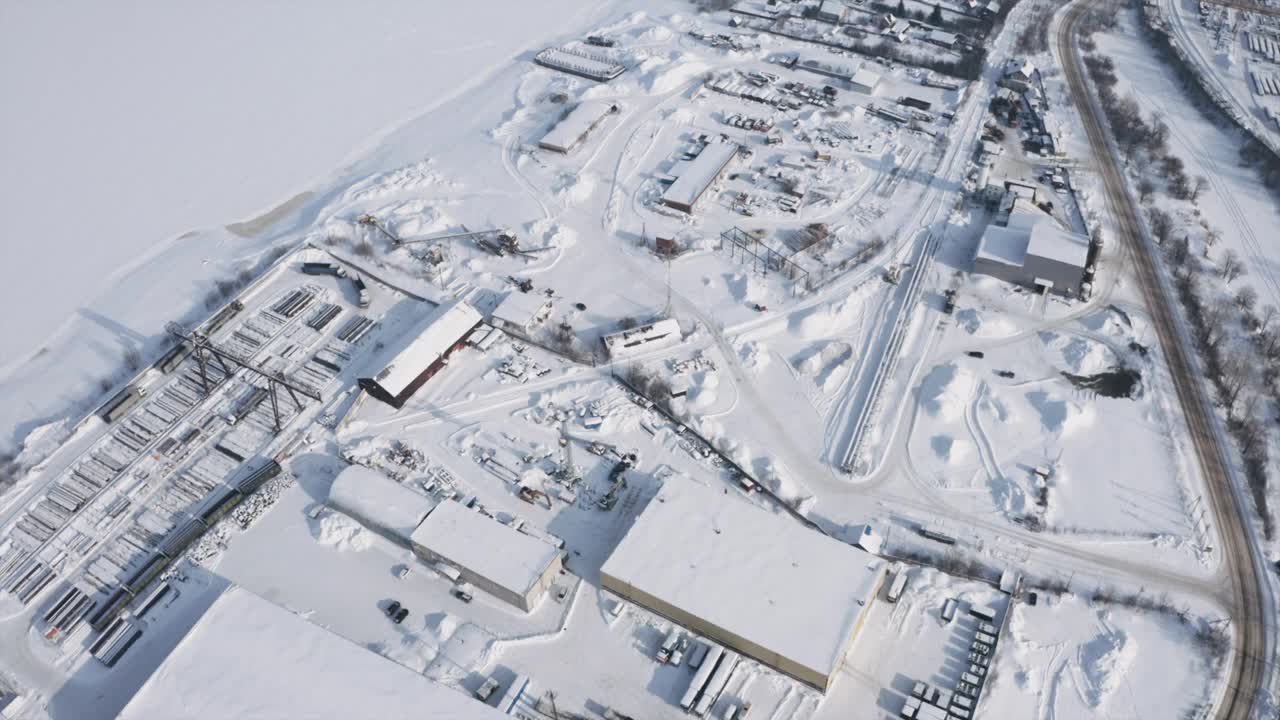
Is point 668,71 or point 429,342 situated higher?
point 668,71

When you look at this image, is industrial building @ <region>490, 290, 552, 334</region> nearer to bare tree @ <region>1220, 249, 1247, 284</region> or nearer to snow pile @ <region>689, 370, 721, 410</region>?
snow pile @ <region>689, 370, 721, 410</region>

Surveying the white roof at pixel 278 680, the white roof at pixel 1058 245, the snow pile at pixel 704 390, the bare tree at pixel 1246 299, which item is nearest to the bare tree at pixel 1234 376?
the bare tree at pixel 1246 299

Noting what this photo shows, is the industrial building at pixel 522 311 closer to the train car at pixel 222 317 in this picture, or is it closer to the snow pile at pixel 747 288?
the snow pile at pixel 747 288

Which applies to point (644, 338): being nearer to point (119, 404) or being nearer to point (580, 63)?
point (119, 404)

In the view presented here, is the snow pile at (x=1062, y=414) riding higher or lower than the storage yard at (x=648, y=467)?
higher

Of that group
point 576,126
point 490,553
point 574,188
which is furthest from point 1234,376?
point 576,126

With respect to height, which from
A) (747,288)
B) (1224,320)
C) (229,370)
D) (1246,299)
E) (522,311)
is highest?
(1246,299)

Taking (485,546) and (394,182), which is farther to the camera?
(394,182)
